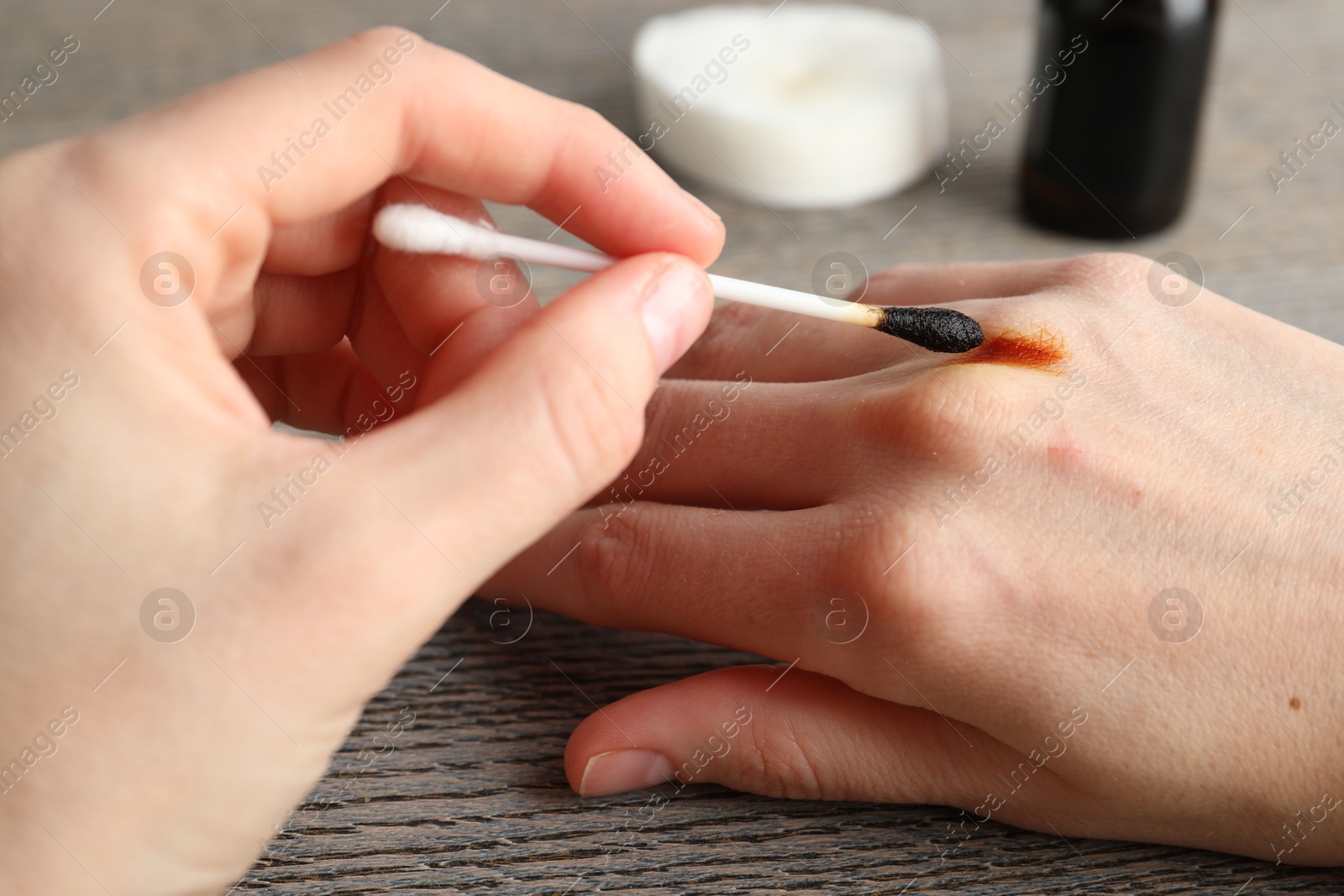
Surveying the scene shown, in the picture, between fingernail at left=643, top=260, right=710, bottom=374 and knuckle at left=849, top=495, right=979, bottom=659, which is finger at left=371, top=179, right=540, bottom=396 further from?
knuckle at left=849, top=495, right=979, bottom=659

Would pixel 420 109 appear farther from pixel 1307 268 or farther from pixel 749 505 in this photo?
pixel 1307 268

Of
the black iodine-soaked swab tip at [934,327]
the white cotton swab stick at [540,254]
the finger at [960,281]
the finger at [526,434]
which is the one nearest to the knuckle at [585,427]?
the finger at [526,434]

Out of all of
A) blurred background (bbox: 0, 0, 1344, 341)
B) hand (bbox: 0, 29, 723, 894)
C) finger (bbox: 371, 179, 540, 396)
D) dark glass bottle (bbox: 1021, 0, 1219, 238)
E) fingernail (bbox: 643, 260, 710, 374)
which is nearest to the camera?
hand (bbox: 0, 29, 723, 894)

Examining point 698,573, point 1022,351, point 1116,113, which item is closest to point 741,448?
point 698,573

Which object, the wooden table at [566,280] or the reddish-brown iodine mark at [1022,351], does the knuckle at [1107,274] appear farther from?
the wooden table at [566,280]

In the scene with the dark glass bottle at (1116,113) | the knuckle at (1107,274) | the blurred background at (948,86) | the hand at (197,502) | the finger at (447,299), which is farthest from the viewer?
the blurred background at (948,86)

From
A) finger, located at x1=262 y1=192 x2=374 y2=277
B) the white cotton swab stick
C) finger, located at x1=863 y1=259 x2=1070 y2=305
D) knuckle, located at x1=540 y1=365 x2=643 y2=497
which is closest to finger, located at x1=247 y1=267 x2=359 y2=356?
finger, located at x1=262 y1=192 x2=374 y2=277
